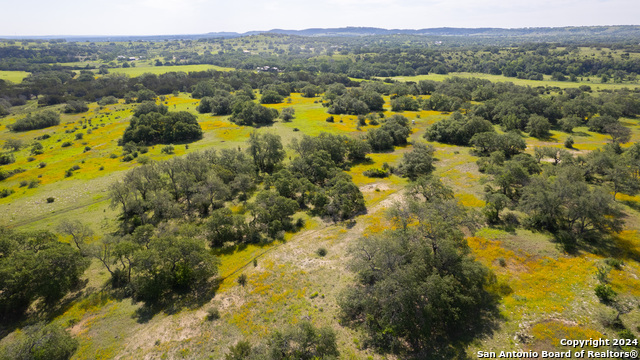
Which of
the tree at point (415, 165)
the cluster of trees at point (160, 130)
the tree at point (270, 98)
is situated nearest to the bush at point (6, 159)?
the cluster of trees at point (160, 130)

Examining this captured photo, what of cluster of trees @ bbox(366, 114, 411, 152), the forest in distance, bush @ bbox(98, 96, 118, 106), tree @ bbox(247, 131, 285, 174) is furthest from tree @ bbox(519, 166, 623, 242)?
bush @ bbox(98, 96, 118, 106)

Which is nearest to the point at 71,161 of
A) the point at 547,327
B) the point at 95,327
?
the point at 95,327

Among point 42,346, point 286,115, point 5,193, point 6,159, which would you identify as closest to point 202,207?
point 42,346

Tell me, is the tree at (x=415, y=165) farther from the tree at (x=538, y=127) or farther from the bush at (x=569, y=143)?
the tree at (x=538, y=127)

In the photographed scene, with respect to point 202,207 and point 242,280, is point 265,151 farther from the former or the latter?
point 242,280

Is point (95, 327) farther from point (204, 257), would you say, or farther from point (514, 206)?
point (514, 206)

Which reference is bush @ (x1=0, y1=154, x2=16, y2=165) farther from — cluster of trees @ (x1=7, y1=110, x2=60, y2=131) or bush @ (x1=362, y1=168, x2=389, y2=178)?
bush @ (x1=362, y1=168, x2=389, y2=178)
